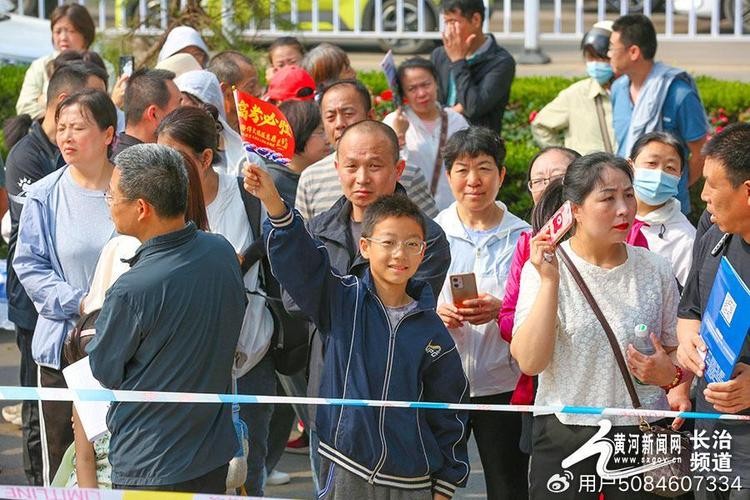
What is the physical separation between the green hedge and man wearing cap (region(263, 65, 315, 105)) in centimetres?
252

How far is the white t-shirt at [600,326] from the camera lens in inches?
189

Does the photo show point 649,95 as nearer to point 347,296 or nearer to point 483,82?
point 483,82

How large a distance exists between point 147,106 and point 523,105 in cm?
547

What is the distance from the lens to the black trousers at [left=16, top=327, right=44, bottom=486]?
20.3 ft

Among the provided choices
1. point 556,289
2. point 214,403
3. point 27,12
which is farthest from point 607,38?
point 27,12

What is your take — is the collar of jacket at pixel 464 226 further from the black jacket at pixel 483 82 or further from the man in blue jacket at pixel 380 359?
the black jacket at pixel 483 82

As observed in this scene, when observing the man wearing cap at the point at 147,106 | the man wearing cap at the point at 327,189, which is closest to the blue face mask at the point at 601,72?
the man wearing cap at the point at 327,189

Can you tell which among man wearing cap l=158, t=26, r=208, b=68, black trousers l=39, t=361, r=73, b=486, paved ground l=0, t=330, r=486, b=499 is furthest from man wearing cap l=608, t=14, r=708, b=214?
black trousers l=39, t=361, r=73, b=486

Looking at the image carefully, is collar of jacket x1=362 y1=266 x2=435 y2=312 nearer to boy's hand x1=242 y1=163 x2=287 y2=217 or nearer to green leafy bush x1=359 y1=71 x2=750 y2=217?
boy's hand x1=242 y1=163 x2=287 y2=217

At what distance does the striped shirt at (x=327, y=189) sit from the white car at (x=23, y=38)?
6383 millimetres

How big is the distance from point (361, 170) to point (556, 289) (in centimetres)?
115

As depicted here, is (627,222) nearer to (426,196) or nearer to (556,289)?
(556,289)

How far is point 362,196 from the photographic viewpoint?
5426 mm

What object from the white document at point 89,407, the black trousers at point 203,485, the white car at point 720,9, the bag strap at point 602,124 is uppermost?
the white car at point 720,9
